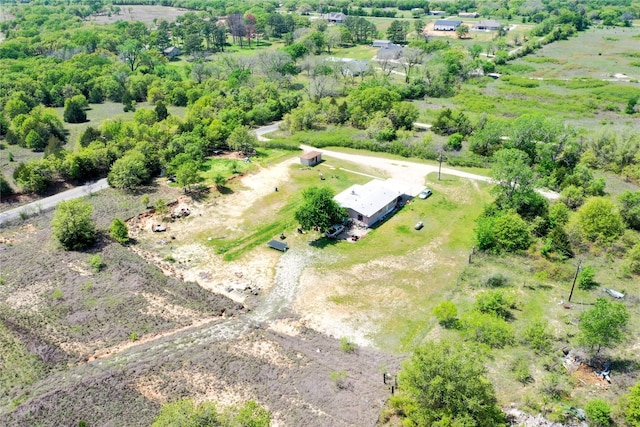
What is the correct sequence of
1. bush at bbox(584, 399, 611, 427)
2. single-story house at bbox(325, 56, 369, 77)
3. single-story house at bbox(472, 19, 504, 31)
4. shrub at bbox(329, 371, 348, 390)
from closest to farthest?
bush at bbox(584, 399, 611, 427)
shrub at bbox(329, 371, 348, 390)
single-story house at bbox(325, 56, 369, 77)
single-story house at bbox(472, 19, 504, 31)

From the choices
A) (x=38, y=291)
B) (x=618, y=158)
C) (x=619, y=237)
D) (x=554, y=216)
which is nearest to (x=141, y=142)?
(x=38, y=291)

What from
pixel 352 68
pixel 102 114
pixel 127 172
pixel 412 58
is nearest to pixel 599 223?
pixel 127 172

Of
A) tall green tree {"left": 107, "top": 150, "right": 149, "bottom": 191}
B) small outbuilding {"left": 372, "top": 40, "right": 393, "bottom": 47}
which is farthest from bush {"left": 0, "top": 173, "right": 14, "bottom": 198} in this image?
small outbuilding {"left": 372, "top": 40, "right": 393, "bottom": 47}

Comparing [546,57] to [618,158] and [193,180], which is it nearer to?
[618,158]

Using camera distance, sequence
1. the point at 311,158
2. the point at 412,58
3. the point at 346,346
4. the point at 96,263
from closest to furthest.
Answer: the point at 346,346, the point at 96,263, the point at 311,158, the point at 412,58

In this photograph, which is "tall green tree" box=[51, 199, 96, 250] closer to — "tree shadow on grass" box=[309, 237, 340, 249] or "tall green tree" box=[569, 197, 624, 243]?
"tree shadow on grass" box=[309, 237, 340, 249]

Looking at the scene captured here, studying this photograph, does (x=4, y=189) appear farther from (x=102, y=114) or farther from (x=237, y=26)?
(x=237, y=26)
